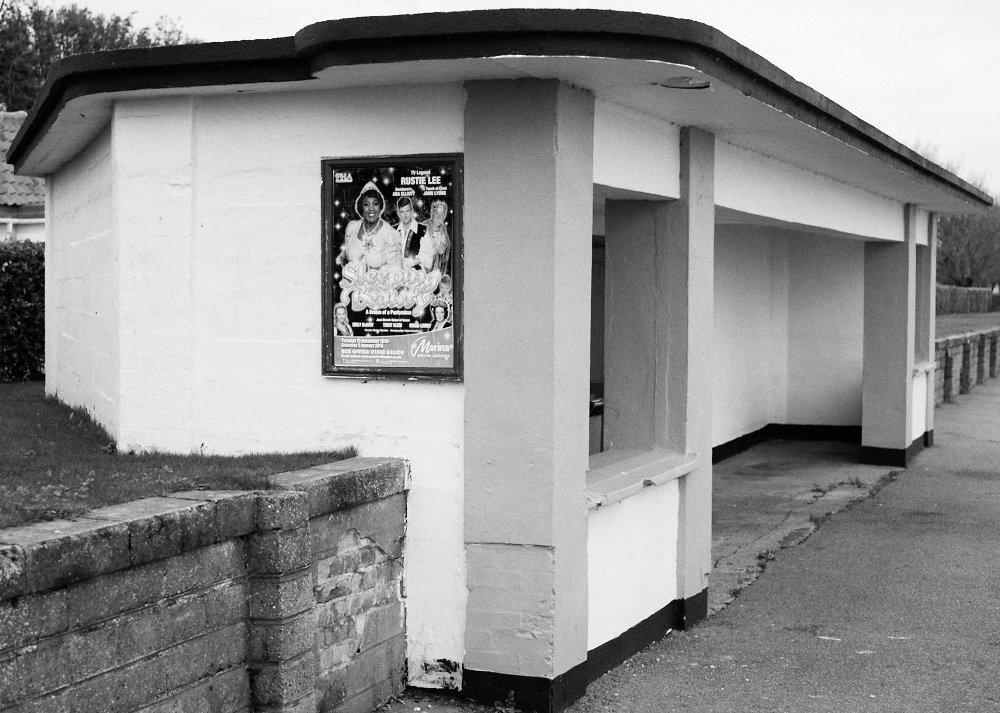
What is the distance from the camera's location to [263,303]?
6078mm

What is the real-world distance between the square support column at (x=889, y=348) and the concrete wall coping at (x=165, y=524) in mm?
9045

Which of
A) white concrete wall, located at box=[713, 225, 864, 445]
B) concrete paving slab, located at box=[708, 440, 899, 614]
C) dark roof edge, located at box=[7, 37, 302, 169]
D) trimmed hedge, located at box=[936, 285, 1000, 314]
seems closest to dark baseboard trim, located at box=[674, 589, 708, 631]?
concrete paving slab, located at box=[708, 440, 899, 614]

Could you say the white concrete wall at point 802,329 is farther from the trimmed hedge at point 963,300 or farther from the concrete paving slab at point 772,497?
the trimmed hedge at point 963,300

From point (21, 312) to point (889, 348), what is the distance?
9.68 metres

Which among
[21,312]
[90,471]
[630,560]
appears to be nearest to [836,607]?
[630,560]

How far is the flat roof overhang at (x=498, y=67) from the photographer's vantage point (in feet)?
16.5

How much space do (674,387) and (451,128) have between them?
7.02 ft

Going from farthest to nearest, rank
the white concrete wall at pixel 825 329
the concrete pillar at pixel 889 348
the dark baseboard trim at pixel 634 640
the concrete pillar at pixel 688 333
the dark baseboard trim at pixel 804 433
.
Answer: the dark baseboard trim at pixel 804 433 → the white concrete wall at pixel 825 329 → the concrete pillar at pixel 889 348 → the concrete pillar at pixel 688 333 → the dark baseboard trim at pixel 634 640

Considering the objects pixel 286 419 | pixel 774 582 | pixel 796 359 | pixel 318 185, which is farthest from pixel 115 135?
pixel 796 359

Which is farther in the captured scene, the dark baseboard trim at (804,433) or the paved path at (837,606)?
the dark baseboard trim at (804,433)

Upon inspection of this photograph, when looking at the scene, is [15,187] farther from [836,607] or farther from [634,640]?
[634,640]

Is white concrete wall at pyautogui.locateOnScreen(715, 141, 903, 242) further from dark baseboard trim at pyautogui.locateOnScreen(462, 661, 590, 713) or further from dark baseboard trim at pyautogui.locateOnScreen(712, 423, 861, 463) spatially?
dark baseboard trim at pyautogui.locateOnScreen(462, 661, 590, 713)

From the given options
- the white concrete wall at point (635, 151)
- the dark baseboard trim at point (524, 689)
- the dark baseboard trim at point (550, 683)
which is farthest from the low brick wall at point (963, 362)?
the dark baseboard trim at point (524, 689)

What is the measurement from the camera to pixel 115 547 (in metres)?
→ 4.04
